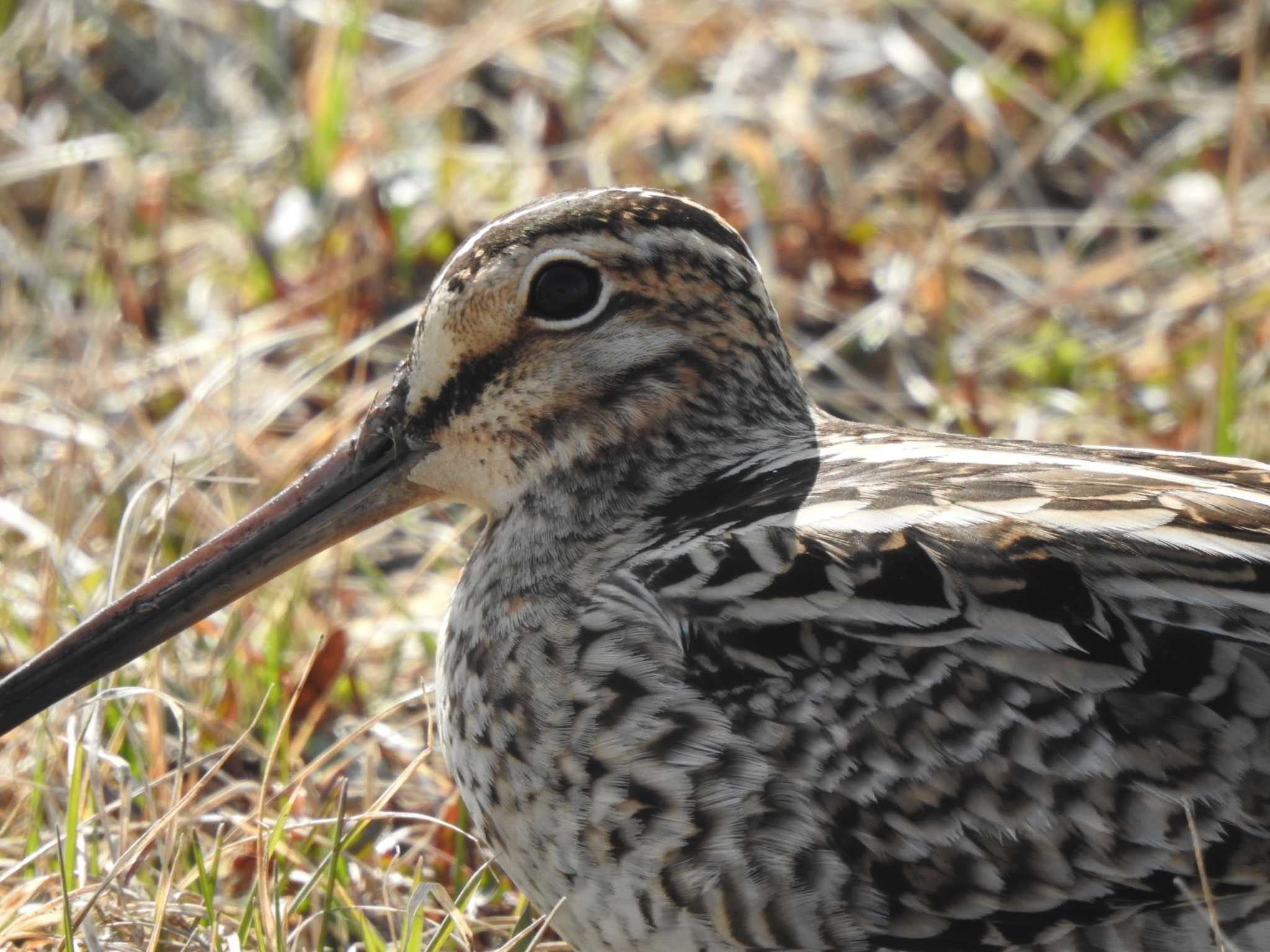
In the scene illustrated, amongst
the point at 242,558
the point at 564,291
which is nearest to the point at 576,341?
the point at 564,291

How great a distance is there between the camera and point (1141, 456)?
9.08 ft

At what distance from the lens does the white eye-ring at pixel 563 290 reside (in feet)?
9.07

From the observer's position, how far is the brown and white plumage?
7.77 feet

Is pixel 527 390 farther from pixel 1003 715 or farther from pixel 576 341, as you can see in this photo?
pixel 1003 715

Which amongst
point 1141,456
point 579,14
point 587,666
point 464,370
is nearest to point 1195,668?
point 1141,456

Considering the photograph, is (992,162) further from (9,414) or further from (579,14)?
(9,414)

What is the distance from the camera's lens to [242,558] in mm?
2865

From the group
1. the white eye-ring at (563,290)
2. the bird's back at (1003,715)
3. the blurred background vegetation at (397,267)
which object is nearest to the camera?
the bird's back at (1003,715)

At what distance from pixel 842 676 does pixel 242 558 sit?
97cm

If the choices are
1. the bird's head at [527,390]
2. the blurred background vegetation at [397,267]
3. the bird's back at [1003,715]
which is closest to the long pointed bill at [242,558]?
the bird's head at [527,390]

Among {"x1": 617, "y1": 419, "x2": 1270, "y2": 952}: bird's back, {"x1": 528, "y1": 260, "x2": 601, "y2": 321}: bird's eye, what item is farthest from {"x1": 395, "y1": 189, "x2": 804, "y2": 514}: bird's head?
{"x1": 617, "y1": 419, "x2": 1270, "y2": 952}: bird's back

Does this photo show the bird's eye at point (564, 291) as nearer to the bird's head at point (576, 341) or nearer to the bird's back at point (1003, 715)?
the bird's head at point (576, 341)

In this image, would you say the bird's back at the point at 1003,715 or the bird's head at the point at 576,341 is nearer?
the bird's back at the point at 1003,715

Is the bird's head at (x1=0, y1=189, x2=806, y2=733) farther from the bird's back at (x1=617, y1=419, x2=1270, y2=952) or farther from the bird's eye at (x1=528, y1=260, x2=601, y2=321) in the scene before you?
the bird's back at (x1=617, y1=419, x2=1270, y2=952)
